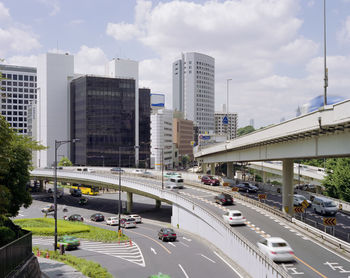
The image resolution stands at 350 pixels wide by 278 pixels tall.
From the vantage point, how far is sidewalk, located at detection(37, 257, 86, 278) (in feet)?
85.1

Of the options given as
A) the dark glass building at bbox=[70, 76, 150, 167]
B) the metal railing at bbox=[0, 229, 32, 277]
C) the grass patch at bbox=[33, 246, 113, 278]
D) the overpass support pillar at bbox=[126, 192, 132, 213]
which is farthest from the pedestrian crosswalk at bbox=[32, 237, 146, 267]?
the dark glass building at bbox=[70, 76, 150, 167]

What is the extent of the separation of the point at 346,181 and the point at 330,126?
1622 inches

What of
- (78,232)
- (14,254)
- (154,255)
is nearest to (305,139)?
(154,255)

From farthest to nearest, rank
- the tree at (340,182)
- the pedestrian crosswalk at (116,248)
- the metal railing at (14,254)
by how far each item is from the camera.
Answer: the tree at (340,182)
the pedestrian crosswalk at (116,248)
the metal railing at (14,254)

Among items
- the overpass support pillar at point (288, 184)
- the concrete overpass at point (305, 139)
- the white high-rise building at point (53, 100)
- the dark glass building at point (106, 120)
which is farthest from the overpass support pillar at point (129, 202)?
the white high-rise building at point (53, 100)

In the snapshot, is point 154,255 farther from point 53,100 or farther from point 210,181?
point 53,100

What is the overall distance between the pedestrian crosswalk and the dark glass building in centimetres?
8072

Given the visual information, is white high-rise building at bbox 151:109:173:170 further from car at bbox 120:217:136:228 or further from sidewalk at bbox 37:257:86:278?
sidewalk at bbox 37:257:86:278

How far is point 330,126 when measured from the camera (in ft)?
81.3

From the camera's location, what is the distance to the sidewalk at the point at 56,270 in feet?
85.1

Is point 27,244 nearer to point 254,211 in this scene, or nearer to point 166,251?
point 166,251

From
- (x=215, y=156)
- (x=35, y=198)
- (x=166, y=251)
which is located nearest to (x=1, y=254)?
(x=166, y=251)

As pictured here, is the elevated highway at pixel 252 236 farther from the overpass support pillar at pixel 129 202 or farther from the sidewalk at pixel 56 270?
the overpass support pillar at pixel 129 202

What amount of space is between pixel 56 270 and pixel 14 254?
24.1 feet
